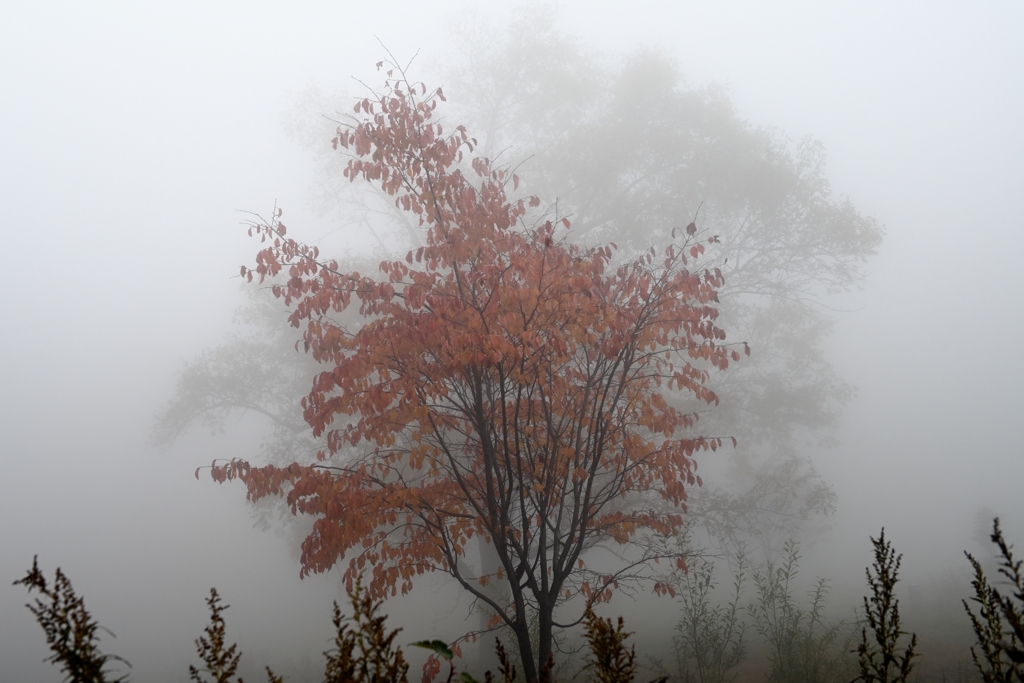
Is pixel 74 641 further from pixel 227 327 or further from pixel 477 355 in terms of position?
pixel 227 327

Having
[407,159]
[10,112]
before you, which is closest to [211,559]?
[407,159]

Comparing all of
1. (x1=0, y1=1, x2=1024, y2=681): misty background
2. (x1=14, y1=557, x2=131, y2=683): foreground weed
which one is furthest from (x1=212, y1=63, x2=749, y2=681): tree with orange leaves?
(x1=0, y1=1, x2=1024, y2=681): misty background

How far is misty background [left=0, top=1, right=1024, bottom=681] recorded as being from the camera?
14.4 meters

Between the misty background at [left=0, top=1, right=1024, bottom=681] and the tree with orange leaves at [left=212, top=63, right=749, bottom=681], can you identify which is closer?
the tree with orange leaves at [left=212, top=63, right=749, bottom=681]

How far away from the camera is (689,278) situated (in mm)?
4605

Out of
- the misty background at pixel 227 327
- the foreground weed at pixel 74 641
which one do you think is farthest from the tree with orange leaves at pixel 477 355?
the misty background at pixel 227 327

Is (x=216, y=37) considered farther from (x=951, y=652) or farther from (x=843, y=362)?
(x=951, y=652)

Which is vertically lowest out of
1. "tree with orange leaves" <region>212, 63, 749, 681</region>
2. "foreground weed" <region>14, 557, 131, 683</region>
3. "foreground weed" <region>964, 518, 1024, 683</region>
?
"foreground weed" <region>964, 518, 1024, 683</region>

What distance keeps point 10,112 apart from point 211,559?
45.9 metres

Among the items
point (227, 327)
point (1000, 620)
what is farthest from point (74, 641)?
point (227, 327)

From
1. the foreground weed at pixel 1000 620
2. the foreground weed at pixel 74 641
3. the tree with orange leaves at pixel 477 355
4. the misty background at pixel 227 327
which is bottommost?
the foreground weed at pixel 1000 620

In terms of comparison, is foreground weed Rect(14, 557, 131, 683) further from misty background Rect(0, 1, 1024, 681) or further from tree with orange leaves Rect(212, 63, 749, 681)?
misty background Rect(0, 1, 1024, 681)

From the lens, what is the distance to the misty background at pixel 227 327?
567 inches

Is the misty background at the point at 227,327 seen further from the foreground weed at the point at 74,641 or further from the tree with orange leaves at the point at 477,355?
the foreground weed at the point at 74,641
